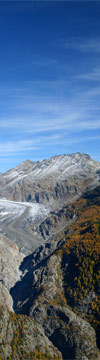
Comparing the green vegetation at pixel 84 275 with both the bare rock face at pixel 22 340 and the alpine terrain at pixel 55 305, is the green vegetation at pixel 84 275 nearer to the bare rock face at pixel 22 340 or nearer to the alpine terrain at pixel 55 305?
the alpine terrain at pixel 55 305

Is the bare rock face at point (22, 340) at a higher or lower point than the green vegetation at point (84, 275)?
lower

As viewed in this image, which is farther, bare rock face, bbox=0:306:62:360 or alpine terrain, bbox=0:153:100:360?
alpine terrain, bbox=0:153:100:360

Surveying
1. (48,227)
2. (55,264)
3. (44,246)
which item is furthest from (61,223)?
(55,264)

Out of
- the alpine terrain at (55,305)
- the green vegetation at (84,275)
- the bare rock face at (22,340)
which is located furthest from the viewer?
the green vegetation at (84,275)

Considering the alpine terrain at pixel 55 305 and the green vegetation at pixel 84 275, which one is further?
the green vegetation at pixel 84 275

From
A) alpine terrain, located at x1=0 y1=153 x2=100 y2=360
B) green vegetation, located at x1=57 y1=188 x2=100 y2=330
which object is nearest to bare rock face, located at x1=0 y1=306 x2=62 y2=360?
alpine terrain, located at x1=0 y1=153 x2=100 y2=360

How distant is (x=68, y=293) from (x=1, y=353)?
2424cm

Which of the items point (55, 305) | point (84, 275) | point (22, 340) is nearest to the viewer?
point (22, 340)

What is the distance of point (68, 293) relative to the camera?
6219cm

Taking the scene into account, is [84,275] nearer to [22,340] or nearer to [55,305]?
[55,305]

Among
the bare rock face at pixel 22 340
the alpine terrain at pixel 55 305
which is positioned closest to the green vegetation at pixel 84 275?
the alpine terrain at pixel 55 305

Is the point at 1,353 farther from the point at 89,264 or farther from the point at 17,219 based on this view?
the point at 17,219

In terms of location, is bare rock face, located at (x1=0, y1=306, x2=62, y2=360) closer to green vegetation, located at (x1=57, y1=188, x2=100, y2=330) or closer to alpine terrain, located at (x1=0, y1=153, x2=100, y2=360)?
alpine terrain, located at (x1=0, y1=153, x2=100, y2=360)

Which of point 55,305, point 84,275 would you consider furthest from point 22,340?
point 84,275
